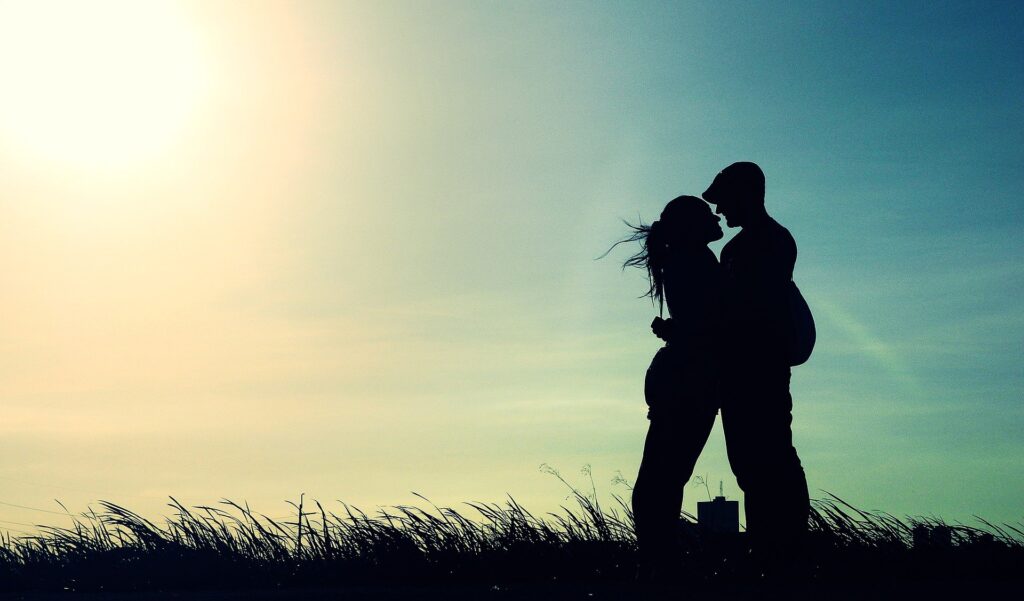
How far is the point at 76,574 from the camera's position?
7219 mm

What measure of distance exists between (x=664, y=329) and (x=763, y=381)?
0.62 metres

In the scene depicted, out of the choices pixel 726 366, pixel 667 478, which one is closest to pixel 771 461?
pixel 726 366

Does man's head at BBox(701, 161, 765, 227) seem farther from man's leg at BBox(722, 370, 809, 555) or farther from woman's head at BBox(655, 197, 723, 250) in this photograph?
man's leg at BBox(722, 370, 809, 555)

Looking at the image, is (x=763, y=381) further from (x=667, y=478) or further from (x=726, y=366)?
(x=667, y=478)

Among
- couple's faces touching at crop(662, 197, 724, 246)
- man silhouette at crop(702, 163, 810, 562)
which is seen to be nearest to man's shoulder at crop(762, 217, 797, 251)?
man silhouette at crop(702, 163, 810, 562)

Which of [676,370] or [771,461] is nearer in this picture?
[771,461]

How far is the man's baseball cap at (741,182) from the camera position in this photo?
5.60 metres

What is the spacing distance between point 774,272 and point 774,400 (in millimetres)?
671

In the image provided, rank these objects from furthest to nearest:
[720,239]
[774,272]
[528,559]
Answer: [528,559] → [720,239] → [774,272]

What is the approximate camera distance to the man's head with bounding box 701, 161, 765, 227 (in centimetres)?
559

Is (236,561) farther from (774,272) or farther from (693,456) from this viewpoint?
(774,272)

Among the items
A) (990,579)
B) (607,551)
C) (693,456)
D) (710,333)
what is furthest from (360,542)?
(990,579)

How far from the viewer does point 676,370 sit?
5.79 m

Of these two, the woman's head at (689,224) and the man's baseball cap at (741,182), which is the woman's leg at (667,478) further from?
the man's baseball cap at (741,182)
